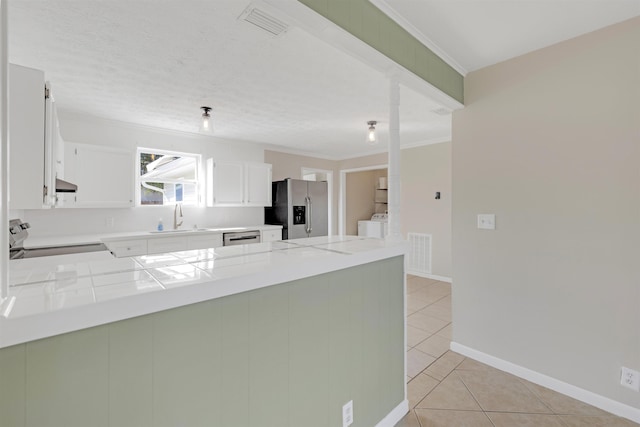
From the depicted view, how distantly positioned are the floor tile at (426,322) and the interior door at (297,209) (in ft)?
7.51

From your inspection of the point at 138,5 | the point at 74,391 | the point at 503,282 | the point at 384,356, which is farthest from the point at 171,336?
the point at 503,282

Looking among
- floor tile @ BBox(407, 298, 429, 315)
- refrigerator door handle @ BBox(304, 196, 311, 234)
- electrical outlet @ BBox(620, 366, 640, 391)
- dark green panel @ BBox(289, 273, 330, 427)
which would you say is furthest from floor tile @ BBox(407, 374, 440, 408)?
refrigerator door handle @ BBox(304, 196, 311, 234)

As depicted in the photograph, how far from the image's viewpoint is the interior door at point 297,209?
4828mm

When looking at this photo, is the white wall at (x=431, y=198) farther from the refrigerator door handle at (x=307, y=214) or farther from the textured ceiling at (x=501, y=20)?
the textured ceiling at (x=501, y=20)

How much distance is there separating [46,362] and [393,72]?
206cm

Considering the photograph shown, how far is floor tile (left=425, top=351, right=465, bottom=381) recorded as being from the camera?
2219 mm

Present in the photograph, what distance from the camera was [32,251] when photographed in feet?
8.33

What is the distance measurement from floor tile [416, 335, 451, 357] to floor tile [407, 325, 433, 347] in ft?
0.15

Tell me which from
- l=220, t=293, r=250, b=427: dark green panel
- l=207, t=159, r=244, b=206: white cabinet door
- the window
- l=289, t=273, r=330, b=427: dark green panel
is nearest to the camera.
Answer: l=220, t=293, r=250, b=427: dark green panel

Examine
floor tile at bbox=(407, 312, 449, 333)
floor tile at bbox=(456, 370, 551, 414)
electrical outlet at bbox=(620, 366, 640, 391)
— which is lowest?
floor tile at bbox=(456, 370, 551, 414)

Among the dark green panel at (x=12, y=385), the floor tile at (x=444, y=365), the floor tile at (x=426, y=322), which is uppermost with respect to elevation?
the dark green panel at (x=12, y=385)

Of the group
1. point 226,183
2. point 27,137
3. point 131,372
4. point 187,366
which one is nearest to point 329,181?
point 226,183

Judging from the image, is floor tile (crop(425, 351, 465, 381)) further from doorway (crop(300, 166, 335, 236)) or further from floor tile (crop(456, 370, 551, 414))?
doorway (crop(300, 166, 335, 236))

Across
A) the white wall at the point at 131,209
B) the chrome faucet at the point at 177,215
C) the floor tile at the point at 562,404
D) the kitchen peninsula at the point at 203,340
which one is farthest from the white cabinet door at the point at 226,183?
the floor tile at the point at 562,404
